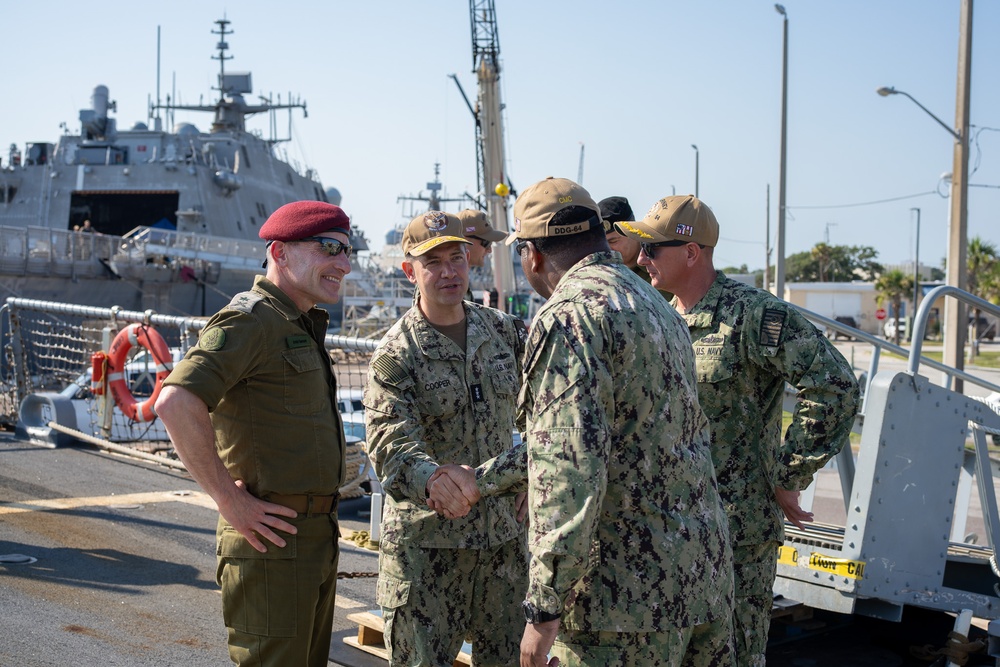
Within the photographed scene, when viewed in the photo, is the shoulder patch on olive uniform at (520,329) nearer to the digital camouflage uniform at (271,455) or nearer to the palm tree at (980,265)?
the digital camouflage uniform at (271,455)

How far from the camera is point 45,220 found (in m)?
33.4

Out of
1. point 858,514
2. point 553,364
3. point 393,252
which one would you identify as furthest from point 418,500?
point 393,252

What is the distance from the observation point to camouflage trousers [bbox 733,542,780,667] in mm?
3572

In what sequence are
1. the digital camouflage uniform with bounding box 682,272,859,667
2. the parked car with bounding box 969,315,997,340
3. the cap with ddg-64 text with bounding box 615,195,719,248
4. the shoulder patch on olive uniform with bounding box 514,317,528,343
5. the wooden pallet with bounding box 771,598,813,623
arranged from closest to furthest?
1. the digital camouflage uniform with bounding box 682,272,859,667
2. the cap with ddg-64 text with bounding box 615,195,719,248
3. the shoulder patch on olive uniform with bounding box 514,317,528,343
4. the wooden pallet with bounding box 771,598,813,623
5. the parked car with bounding box 969,315,997,340

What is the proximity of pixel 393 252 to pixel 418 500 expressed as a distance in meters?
54.4

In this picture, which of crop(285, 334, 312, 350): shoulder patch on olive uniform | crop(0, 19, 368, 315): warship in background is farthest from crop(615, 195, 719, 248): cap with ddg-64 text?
crop(0, 19, 368, 315): warship in background

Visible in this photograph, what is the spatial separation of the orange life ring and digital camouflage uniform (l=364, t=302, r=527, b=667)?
672cm

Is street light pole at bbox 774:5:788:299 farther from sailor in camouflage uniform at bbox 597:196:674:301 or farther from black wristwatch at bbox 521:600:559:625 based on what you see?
black wristwatch at bbox 521:600:559:625

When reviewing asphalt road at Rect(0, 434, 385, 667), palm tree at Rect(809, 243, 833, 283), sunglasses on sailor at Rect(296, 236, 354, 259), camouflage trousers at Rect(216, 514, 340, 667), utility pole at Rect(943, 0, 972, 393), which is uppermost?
palm tree at Rect(809, 243, 833, 283)

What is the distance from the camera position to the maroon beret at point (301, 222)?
129 inches

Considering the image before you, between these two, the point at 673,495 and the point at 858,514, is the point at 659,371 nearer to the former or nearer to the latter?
the point at 673,495

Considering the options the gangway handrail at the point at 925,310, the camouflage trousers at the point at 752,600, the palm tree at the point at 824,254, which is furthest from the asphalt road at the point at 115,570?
the palm tree at the point at 824,254

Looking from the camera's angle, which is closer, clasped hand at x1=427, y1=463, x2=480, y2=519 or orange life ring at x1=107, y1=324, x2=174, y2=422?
clasped hand at x1=427, y1=463, x2=480, y2=519

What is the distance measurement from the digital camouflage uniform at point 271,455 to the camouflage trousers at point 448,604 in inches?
12.7
